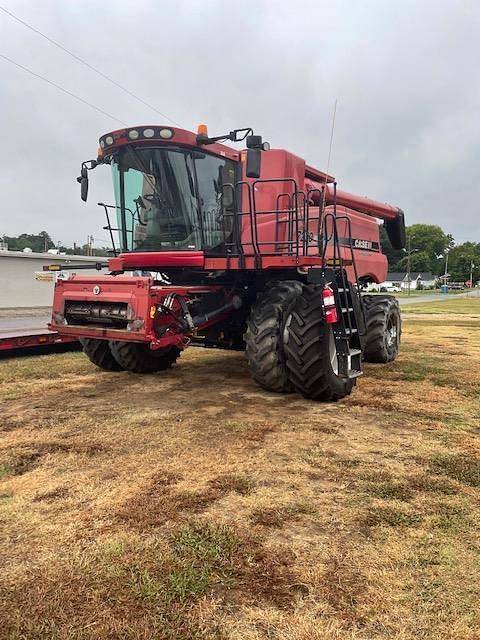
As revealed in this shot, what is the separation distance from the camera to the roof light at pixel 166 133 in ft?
19.1

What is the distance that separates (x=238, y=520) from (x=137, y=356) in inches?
171

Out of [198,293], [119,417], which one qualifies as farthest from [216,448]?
[198,293]

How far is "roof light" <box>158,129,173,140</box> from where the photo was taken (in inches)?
229

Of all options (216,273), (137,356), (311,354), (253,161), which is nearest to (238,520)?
(311,354)

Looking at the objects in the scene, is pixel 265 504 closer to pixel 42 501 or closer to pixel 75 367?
pixel 42 501

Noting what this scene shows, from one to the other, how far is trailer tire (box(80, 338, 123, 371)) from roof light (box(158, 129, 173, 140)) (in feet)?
9.52

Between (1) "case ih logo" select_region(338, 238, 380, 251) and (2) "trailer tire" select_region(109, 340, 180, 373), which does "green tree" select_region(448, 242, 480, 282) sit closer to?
(1) "case ih logo" select_region(338, 238, 380, 251)

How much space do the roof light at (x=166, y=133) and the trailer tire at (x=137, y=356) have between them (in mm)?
2707

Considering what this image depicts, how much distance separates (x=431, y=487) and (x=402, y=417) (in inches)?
69.8

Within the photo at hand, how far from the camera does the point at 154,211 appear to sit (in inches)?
249

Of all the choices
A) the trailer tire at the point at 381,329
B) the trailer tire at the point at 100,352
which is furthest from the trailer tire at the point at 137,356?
the trailer tire at the point at 381,329

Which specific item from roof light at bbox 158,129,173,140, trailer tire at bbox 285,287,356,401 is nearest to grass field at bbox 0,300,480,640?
trailer tire at bbox 285,287,356,401

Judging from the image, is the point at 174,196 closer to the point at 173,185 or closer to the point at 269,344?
the point at 173,185

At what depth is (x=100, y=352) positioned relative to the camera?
718cm
